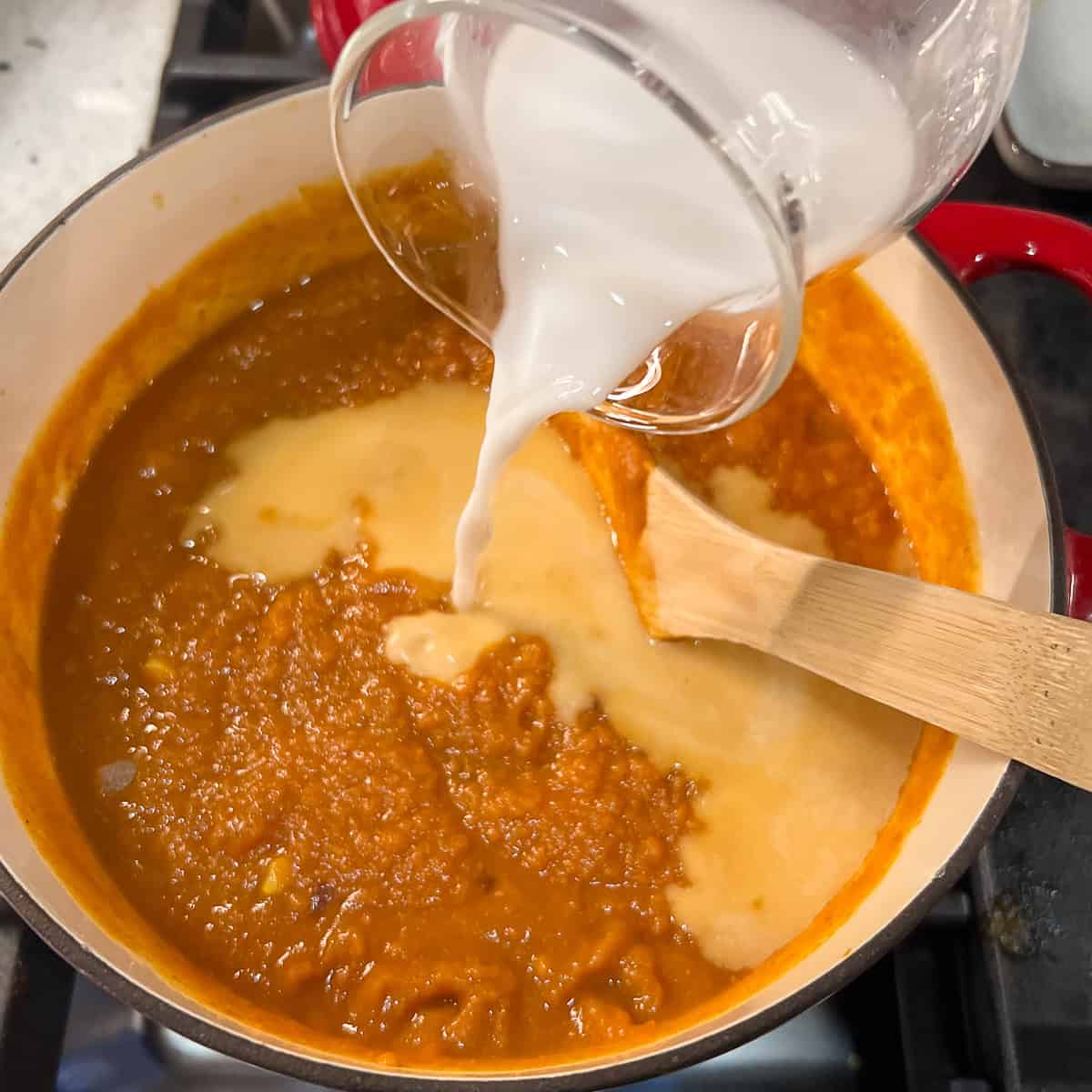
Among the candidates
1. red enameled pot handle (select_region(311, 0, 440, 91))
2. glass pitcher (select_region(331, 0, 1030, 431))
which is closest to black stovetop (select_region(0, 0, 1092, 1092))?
glass pitcher (select_region(331, 0, 1030, 431))

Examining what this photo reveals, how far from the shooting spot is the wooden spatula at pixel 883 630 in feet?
2.78

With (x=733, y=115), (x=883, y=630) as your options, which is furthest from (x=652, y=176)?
(x=883, y=630)

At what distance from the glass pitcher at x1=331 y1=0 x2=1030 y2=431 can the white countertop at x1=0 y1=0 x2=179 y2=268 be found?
711 mm

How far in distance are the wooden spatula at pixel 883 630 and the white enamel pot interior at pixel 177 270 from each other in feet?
0.25

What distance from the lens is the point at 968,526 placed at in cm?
119

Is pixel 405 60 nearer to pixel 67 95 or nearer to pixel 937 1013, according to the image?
pixel 67 95

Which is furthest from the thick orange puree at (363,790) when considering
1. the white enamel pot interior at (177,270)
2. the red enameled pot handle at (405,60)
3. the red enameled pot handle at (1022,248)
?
the red enameled pot handle at (405,60)

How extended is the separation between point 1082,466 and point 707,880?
2.24 feet

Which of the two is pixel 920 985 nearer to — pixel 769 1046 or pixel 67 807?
pixel 769 1046

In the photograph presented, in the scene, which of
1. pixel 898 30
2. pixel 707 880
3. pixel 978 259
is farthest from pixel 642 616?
pixel 898 30

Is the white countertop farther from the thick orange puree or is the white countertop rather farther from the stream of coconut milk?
the stream of coconut milk

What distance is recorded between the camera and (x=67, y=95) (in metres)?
1.56

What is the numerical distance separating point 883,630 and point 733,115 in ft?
1.60

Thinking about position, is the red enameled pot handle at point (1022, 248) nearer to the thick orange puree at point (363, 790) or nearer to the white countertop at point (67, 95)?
the thick orange puree at point (363, 790)
